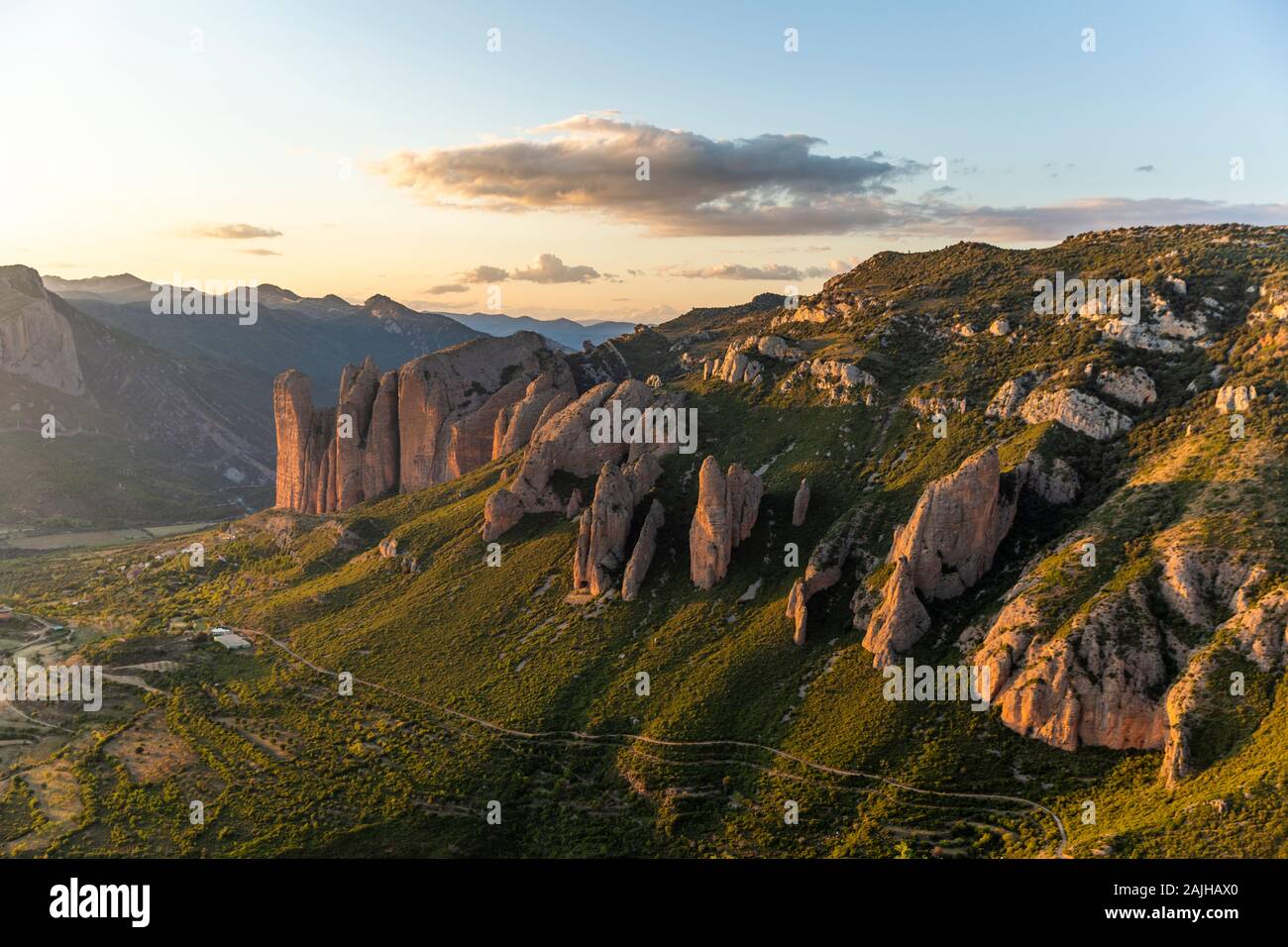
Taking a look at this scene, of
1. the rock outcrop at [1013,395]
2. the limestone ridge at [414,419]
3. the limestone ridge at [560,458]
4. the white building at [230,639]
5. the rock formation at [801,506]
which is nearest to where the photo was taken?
the rock formation at [801,506]

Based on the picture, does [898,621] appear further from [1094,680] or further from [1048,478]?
[1048,478]

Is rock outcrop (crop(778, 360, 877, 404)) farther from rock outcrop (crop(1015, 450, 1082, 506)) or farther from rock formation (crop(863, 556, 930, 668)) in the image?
rock formation (crop(863, 556, 930, 668))

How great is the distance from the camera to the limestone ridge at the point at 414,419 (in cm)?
14462

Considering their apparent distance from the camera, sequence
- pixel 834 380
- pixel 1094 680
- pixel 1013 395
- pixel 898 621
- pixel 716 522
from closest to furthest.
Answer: pixel 1094 680 → pixel 898 621 → pixel 716 522 → pixel 1013 395 → pixel 834 380

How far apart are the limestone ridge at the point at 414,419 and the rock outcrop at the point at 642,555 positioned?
46626 mm

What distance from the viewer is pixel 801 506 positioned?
93.0m

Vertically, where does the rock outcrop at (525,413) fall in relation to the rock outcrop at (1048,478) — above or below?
above

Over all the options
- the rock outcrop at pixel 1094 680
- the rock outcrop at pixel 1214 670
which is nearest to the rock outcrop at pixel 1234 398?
the rock outcrop at pixel 1214 670

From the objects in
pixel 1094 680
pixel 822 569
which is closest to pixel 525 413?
pixel 822 569

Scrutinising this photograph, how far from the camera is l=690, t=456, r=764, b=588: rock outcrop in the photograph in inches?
3548

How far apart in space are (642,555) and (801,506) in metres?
20.7

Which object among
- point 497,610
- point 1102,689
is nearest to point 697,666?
point 497,610

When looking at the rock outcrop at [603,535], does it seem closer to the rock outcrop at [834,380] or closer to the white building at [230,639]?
the rock outcrop at [834,380]

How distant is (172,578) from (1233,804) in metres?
153
